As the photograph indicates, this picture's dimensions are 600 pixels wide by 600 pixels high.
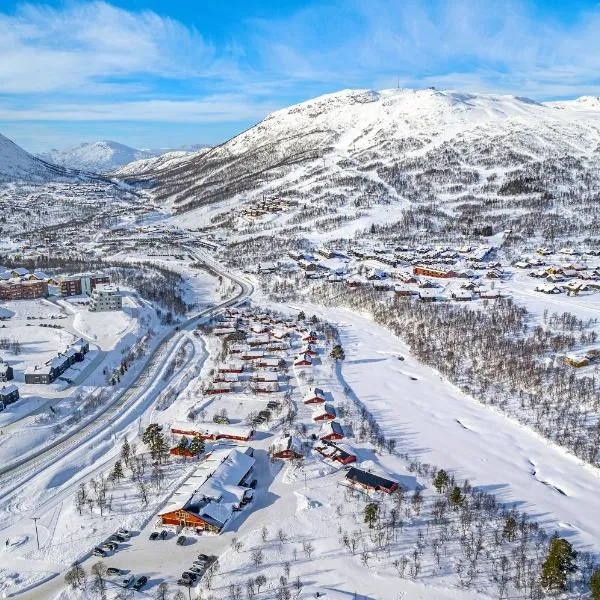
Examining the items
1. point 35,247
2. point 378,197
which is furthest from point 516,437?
point 35,247

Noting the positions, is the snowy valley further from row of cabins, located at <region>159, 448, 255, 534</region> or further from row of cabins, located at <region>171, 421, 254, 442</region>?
row of cabins, located at <region>171, 421, 254, 442</region>


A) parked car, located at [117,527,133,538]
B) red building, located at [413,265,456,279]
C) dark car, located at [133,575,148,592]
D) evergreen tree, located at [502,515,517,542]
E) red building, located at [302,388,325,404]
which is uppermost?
red building, located at [413,265,456,279]

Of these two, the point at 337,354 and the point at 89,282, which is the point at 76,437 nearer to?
the point at 337,354

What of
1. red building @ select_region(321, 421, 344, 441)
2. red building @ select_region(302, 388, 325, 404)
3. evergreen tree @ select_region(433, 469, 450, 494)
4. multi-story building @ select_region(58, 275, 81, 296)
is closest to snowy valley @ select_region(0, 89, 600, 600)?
evergreen tree @ select_region(433, 469, 450, 494)

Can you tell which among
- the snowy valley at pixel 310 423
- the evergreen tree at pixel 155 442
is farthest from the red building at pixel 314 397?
the evergreen tree at pixel 155 442

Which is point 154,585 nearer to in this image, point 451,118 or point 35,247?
point 35,247

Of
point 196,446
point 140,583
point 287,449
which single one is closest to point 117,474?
point 196,446

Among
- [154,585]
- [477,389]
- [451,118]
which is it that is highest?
[451,118]
